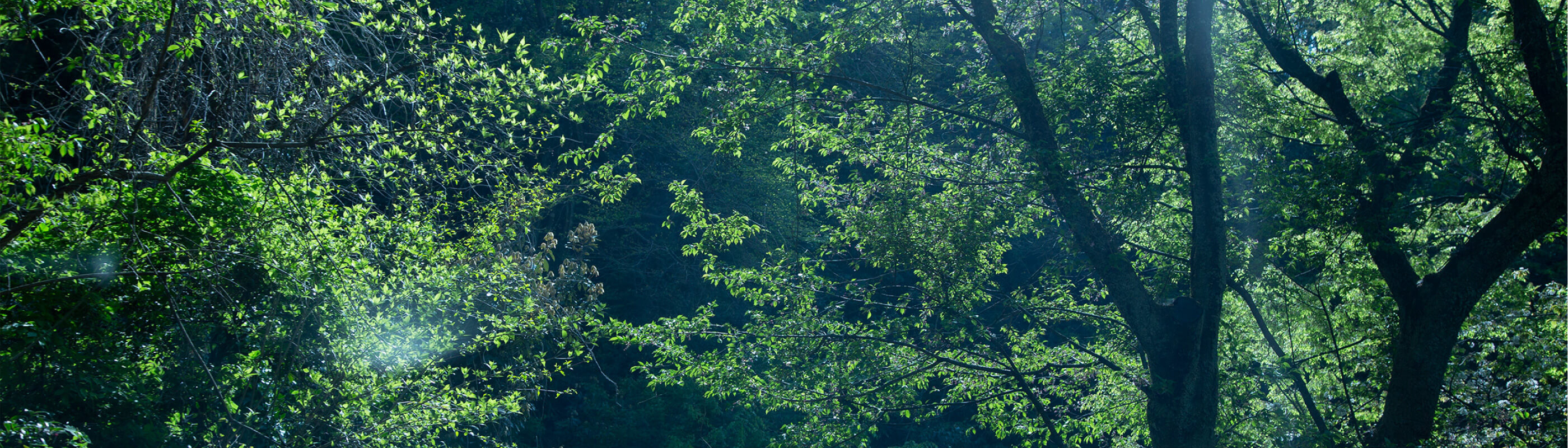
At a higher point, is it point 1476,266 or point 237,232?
point 1476,266

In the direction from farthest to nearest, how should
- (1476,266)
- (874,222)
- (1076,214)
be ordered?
(874,222) → (1076,214) → (1476,266)

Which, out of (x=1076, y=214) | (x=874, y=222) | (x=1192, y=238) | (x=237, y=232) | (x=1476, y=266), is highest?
(x=874, y=222)

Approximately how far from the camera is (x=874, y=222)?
7910 millimetres

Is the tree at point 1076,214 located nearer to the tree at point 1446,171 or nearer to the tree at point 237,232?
the tree at point 1446,171

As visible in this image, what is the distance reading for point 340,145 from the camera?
18.4 feet

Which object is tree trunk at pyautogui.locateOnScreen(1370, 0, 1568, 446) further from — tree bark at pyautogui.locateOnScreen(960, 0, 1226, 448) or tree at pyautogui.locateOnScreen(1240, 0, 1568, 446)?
tree bark at pyautogui.locateOnScreen(960, 0, 1226, 448)

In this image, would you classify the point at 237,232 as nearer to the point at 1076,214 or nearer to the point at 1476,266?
the point at 1076,214

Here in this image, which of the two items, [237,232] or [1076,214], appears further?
[1076,214]

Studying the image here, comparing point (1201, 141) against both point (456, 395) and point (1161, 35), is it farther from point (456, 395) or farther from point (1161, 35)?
point (456, 395)

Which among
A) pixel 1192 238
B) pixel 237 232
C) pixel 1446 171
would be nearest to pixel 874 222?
pixel 1192 238

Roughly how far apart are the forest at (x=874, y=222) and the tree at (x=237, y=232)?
29mm

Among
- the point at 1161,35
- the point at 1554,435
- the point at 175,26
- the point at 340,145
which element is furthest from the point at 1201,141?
the point at 175,26

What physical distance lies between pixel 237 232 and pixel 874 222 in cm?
491

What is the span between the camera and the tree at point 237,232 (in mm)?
3570
